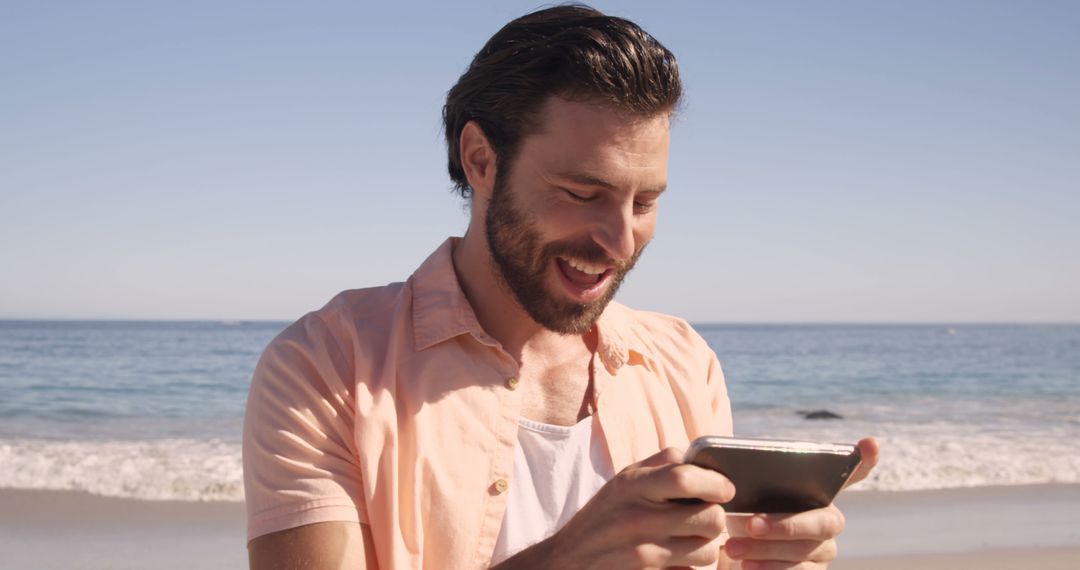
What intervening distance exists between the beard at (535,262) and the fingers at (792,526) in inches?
27.6

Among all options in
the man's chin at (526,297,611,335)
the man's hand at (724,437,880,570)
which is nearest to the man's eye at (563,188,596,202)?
the man's chin at (526,297,611,335)

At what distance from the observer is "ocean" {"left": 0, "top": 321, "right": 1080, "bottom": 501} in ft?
31.1

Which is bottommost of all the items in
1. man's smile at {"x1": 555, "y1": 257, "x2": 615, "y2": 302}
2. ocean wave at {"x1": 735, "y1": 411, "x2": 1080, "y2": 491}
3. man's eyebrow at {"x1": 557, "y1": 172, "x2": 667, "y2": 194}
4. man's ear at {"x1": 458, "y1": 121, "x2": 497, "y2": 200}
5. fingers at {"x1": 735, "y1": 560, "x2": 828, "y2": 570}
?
ocean wave at {"x1": 735, "y1": 411, "x2": 1080, "y2": 491}

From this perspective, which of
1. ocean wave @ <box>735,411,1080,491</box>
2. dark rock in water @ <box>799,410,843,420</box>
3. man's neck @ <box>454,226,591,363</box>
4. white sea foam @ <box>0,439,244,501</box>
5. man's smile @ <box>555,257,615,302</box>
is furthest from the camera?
dark rock in water @ <box>799,410,843,420</box>

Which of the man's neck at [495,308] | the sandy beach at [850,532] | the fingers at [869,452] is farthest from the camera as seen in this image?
the sandy beach at [850,532]

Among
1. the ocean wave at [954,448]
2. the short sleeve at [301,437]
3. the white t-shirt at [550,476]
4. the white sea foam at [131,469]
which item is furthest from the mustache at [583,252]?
the ocean wave at [954,448]

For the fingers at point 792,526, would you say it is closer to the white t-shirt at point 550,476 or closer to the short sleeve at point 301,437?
the white t-shirt at point 550,476

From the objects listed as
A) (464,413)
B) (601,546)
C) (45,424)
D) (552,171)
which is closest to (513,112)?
(552,171)

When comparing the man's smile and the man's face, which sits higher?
the man's face

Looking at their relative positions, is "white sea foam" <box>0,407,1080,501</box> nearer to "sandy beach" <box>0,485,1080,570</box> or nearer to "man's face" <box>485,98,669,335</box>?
"sandy beach" <box>0,485,1080,570</box>

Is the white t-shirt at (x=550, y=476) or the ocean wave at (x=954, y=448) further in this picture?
the ocean wave at (x=954, y=448)

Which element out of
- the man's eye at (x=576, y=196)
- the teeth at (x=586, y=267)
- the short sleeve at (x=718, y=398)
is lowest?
the short sleeve at (x=718, y=398)

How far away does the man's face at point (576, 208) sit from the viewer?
2.12 meters

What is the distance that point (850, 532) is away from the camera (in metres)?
7.41
